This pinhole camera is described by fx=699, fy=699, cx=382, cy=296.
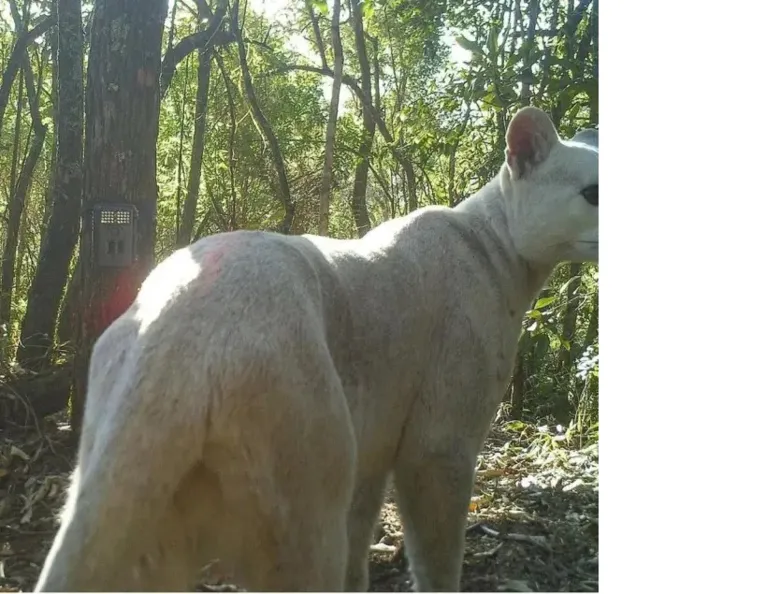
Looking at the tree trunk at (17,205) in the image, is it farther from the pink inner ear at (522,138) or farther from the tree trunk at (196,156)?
the pink inner ear at (522,138)

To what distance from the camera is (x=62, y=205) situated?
14.1 ft

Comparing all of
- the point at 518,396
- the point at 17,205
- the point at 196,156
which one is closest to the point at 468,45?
the point at 196,156

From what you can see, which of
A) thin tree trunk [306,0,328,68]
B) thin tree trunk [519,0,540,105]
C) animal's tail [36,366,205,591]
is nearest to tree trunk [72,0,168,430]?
thin tree trunk [306,0,328,68]

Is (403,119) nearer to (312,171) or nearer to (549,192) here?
(312,171)

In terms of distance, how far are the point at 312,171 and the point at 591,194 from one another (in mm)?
2443

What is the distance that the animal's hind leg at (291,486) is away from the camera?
1.51 meters

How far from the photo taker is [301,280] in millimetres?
1767

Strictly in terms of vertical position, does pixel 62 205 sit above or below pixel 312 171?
below

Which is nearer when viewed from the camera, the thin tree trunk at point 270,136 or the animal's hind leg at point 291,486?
the animal's hind leg at point 291,486

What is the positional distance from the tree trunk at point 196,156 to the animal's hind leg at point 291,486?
2676 millimetres

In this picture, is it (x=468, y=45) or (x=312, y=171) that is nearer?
(x=468, y=45)

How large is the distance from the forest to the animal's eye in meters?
0.81

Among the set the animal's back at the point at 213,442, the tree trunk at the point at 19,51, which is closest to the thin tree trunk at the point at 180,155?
the tree trunk at the point at 19,51
